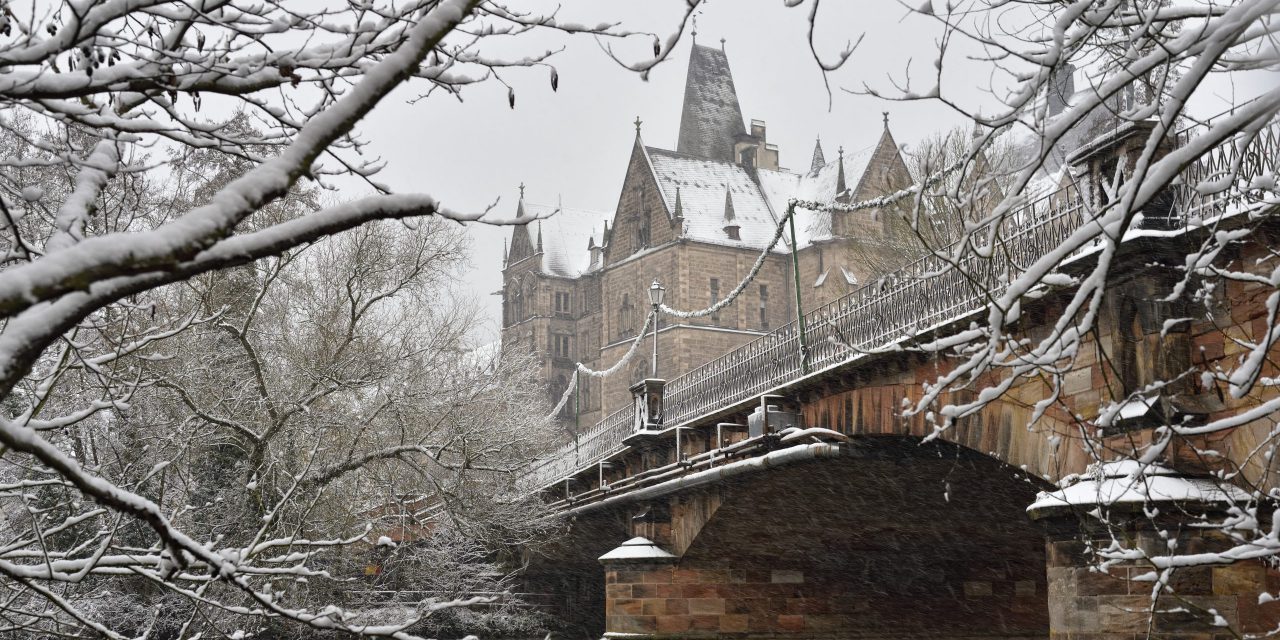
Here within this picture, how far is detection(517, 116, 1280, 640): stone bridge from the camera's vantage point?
397 inches

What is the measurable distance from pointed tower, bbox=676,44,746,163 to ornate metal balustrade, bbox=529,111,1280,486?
44907 mm

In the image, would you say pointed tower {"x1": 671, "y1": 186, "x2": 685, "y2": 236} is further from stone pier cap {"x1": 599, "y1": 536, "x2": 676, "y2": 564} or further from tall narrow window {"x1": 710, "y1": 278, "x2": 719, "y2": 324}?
stone pier cap {"x1": 599, "y1": 536, "x2": 676, "y2": 564}

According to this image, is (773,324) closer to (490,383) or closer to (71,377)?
(490,383)

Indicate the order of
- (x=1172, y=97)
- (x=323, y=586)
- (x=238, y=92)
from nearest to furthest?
(x=238, y=92), (x=1172, y=97), (x=323, y=586)

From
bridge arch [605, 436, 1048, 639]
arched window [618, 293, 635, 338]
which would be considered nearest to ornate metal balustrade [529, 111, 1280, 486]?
bridge arch [605, 436, 1048, 639]

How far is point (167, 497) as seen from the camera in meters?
19.2

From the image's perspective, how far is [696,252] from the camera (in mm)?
63469

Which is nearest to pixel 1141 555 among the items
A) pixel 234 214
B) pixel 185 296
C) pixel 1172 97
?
pixel 1172 97

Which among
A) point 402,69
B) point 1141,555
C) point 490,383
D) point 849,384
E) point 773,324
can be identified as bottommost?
point 1141,555

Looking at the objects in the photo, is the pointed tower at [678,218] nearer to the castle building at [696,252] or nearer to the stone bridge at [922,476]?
the castle building at [696,252]

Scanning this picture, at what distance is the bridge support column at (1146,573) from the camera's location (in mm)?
9938

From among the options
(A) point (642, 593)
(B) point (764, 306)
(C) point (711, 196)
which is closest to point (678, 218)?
(C) point (711, 196)

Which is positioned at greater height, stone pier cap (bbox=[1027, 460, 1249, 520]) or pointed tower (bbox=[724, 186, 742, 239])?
pointed tower (bbox=[724, 186, 742, 239])

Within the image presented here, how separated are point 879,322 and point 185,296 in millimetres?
11182
